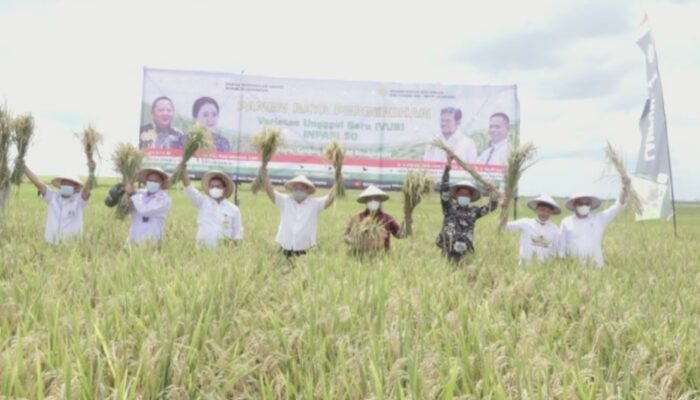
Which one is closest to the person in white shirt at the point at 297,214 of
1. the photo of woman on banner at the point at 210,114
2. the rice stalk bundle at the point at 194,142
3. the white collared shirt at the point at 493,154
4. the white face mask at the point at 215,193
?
the white face mask at the point at 215,193

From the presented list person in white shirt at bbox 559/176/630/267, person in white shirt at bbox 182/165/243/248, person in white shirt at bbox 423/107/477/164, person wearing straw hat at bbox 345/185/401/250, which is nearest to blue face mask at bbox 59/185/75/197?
person in white shirt at bbox 182/165/243/248

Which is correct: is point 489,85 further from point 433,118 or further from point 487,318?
point 487,318

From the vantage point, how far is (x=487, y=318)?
3.08 metres

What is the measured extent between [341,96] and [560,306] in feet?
57.0

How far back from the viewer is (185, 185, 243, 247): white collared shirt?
20.3 feet

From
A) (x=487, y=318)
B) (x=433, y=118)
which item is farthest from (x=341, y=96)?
(x=487, y=318)

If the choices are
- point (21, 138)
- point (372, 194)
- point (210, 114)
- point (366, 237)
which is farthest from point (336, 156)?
point (210, 114)

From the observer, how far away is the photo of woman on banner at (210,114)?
64.2 ft

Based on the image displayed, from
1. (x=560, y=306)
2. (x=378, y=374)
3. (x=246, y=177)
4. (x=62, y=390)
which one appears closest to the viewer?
(x=62, y=390)

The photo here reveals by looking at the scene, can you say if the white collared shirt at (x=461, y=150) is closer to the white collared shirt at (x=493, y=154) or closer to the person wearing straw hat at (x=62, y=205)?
the white collared shirt at (x=493, y=154)

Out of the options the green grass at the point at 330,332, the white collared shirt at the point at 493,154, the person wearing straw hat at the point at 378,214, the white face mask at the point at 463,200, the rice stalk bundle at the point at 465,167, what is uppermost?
the white collared shirt at the point at 493,154

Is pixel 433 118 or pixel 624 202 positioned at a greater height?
pixel 433 118

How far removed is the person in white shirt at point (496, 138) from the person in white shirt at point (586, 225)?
14.2 metres

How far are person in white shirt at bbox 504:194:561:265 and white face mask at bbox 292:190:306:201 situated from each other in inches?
90.3
